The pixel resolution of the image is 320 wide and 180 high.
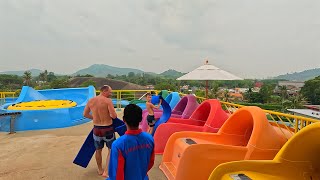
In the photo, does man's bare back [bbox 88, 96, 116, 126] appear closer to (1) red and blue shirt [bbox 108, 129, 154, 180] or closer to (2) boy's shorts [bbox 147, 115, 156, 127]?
(1) red and blue shirt [bbox 108, 129, 154, 180]

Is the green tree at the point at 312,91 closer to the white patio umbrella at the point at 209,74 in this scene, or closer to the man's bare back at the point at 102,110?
the white patio umbrella at the point at 209,74

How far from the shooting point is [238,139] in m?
4.69

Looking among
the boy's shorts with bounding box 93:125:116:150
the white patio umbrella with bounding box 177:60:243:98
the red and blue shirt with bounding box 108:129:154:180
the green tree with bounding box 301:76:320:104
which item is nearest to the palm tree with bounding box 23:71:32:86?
the green tree with bounding box 301:76:320:104

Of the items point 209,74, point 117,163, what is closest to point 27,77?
point 209,74

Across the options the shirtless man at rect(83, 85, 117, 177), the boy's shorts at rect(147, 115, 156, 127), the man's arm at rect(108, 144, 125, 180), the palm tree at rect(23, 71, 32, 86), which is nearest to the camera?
the man's arm at rect(108, 144, 125, 180)

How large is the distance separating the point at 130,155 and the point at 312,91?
77986 millimetres

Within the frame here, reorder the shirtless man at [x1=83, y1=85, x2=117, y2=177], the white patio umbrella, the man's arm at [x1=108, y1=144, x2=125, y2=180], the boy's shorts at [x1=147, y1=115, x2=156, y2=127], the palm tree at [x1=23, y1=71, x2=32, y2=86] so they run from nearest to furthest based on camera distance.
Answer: the man's arm at [x1=108, y1=144, x2=125, y2=180] → the shirtless man at [x1=83, y1=85, x2=117, y2=177] → the boy's shorts at [x1=147, y1=115, x2=156, y2=127] → the white patio umbrella → the palm tree at [x1=23, y1=71, x2=32, y2=86]

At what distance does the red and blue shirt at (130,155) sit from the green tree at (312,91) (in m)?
75.0

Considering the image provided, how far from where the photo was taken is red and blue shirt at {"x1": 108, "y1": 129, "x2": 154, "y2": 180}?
7.45ft

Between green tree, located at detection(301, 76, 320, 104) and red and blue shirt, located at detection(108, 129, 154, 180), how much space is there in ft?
246

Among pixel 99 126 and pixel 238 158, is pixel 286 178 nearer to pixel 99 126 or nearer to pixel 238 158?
pixel 238 158

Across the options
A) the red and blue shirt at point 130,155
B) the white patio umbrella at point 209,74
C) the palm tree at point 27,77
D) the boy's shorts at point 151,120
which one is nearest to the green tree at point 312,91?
the white patio umbrella at point 209,74

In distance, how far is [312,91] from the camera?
68.9 m

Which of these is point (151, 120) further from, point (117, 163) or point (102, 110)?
point (117, 163)
